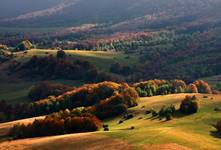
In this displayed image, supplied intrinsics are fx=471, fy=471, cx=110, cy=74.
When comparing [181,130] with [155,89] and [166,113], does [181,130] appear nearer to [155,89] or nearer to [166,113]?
[166,113]

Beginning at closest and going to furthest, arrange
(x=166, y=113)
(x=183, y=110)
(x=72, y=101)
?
(x=166, y=113) → (x=183, y=110) → (x=72, y=101)

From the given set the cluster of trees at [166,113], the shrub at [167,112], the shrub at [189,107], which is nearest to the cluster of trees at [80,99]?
the cluster of trees at [166,113]

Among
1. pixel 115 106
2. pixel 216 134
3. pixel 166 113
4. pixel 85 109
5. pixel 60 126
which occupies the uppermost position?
pixel 166 113

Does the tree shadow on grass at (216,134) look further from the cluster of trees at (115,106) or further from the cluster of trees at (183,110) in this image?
the cluster of trees at (115,106)

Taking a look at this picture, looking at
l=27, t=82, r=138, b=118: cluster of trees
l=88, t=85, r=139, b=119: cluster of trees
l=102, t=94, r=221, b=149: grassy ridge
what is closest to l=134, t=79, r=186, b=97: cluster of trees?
l=27, t=82, r=138, b=118: cluster of trees

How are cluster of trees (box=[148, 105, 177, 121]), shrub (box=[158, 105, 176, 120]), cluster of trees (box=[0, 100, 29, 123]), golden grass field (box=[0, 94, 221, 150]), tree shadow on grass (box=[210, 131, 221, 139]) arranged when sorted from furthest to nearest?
cluster of trees (box=[0, 100, 29, 123]) → shrub (box=[158, 105, 176, 120]) → cluster of trees (box=[148, 105, 177, 121]) → tree shadow on grass (box=[210, 131, 221, 139]) → golden grass field (box=[0, 94, 221, 150])

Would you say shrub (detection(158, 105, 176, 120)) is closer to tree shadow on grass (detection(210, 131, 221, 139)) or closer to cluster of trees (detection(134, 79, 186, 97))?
tree shadow on grass (detection(210, 131, 221, 139))

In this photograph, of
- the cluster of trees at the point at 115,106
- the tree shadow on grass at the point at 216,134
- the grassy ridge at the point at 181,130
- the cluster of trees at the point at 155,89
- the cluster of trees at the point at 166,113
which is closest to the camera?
the grassy ridge at the point at 181,130

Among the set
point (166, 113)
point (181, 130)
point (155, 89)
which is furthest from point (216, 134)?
point (155, 89)

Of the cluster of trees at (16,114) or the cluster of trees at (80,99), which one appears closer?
the cluster of trees at (80,99)

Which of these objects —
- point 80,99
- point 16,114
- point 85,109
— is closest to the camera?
point 85,109

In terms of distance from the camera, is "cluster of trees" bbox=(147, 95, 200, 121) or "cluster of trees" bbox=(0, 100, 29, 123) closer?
"cluster of trees" bbox=(147, 95, 200, 121)
